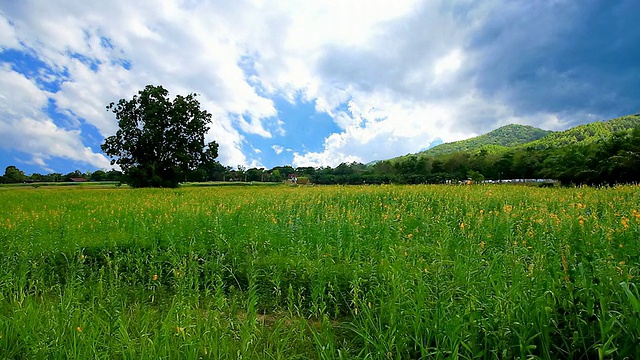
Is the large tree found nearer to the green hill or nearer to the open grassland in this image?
the open grassland

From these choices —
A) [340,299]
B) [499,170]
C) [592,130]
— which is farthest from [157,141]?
[592,130]

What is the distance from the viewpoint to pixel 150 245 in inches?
247

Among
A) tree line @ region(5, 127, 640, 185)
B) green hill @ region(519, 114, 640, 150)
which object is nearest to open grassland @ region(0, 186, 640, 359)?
tree line @ region(5, 127, 640, 185)

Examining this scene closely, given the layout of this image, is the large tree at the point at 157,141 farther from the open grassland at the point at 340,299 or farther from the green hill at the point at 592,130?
the green hill at the point at 592,130

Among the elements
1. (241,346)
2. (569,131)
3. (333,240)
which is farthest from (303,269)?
(569,131)

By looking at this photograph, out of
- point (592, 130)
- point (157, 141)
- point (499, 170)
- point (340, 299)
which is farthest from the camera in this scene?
point (592, 130)

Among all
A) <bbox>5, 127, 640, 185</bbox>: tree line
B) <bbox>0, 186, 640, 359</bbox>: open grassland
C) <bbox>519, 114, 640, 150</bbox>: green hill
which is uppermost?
<bbox>519, 114, 640, 150</bbox>: green hill

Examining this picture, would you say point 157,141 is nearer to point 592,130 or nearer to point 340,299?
point 340,299

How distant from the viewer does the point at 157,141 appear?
35781 millimetres

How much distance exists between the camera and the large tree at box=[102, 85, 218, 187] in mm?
34875

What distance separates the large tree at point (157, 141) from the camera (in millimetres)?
34875

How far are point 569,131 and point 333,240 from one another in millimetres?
153162

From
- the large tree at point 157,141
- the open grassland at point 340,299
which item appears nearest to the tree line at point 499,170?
the large tree at point 157,141

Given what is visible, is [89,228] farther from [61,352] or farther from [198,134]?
[198,134]
